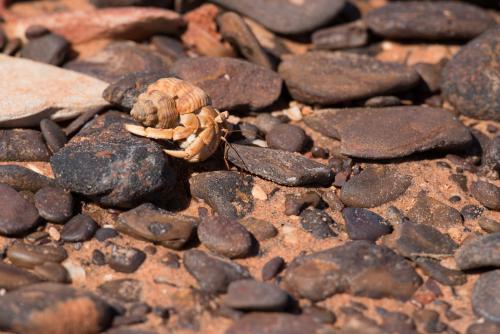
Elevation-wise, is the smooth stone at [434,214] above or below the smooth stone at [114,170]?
below

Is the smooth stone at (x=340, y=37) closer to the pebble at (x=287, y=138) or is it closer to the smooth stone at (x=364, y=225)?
the pebble at (x=287, y=138)

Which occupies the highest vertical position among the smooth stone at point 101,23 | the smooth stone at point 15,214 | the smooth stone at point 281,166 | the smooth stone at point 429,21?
the smooth stone at point 429,21

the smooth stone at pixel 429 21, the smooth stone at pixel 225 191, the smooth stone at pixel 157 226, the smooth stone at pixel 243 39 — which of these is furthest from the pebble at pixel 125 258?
the smooth stone at pixel 429 21

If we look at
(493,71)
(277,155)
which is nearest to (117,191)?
(277,155)

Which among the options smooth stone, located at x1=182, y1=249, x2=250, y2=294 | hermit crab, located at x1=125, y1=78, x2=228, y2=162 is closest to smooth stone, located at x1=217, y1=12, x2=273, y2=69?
hermit crab, located at x1=125, y1=78, x2=228, y2=162

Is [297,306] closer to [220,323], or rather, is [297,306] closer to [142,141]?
[220,323]

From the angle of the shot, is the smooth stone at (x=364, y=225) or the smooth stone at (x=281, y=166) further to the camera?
the smooth stone at (x=281, y=166)

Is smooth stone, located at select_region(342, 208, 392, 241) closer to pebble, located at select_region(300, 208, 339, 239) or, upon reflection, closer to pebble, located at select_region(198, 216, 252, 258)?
pebble, located at select_region(300, 208, 339, 239)
